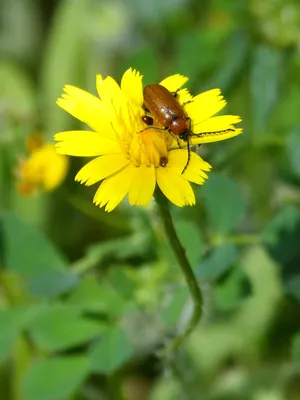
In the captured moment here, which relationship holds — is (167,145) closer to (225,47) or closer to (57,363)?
(57,363)

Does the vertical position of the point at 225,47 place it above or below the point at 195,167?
above

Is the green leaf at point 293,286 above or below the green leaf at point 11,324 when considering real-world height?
below

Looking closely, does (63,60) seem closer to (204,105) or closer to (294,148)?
(294,148)

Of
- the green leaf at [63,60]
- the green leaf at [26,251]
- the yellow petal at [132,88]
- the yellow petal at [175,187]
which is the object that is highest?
the green leaf at [63,60]

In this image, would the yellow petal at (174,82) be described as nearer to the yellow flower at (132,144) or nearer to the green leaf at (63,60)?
the yellow flower at (132,144)

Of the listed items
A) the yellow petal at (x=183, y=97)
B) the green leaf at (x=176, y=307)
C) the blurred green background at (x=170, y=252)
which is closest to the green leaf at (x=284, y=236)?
the blurred green background at (x=170, y=252)

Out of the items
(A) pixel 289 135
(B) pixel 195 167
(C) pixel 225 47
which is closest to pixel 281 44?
(C) pixel 225 47

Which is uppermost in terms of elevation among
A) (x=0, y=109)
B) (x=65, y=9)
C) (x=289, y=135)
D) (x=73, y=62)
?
(x=65, y=9)
